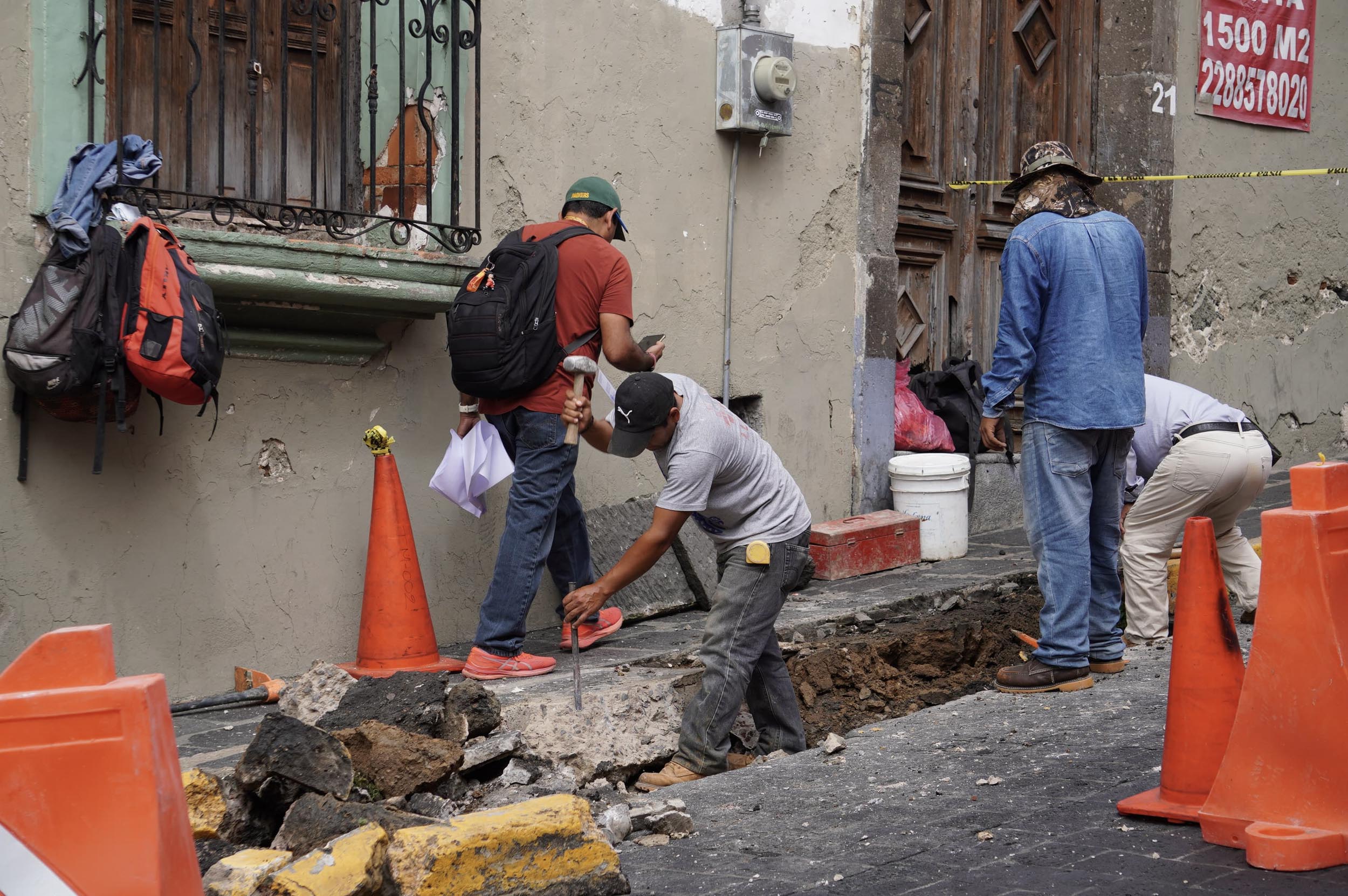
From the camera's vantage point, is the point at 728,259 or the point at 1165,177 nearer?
the point at 728,259

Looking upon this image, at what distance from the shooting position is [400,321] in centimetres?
599

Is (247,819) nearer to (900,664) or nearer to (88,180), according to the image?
(88,180)

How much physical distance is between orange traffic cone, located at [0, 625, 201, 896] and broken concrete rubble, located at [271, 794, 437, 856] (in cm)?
83

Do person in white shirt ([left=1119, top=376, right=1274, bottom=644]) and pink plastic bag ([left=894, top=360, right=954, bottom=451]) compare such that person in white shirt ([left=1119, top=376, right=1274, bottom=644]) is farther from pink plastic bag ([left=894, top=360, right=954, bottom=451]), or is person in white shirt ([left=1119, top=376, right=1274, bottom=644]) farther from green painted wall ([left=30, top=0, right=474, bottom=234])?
green painted wall ([left=30, top=0, right=474, bottom=234])

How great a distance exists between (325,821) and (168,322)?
2.06 m

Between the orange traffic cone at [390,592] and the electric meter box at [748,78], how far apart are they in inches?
104

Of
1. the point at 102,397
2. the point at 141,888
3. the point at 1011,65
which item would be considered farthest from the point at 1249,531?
the point at 141,888

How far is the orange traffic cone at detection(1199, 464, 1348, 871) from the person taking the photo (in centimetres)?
320

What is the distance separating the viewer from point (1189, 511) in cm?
558

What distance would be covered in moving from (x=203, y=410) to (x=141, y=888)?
3045 mm

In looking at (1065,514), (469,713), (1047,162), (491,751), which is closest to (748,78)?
(1047,162)

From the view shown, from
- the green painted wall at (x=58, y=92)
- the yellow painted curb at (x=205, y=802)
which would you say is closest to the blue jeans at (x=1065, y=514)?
the yellow painted curb at (x=205, y=802)

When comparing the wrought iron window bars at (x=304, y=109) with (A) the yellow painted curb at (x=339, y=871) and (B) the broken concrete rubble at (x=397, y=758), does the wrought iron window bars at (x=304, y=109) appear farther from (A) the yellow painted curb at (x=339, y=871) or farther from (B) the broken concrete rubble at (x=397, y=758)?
(A) the yellow painted curb at (x=339, y=871)

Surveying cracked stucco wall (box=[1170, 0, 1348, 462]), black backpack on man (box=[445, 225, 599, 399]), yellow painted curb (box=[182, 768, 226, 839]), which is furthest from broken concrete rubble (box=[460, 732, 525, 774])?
cracked stucco wall (box=[1170, 0, 1348, 462])
